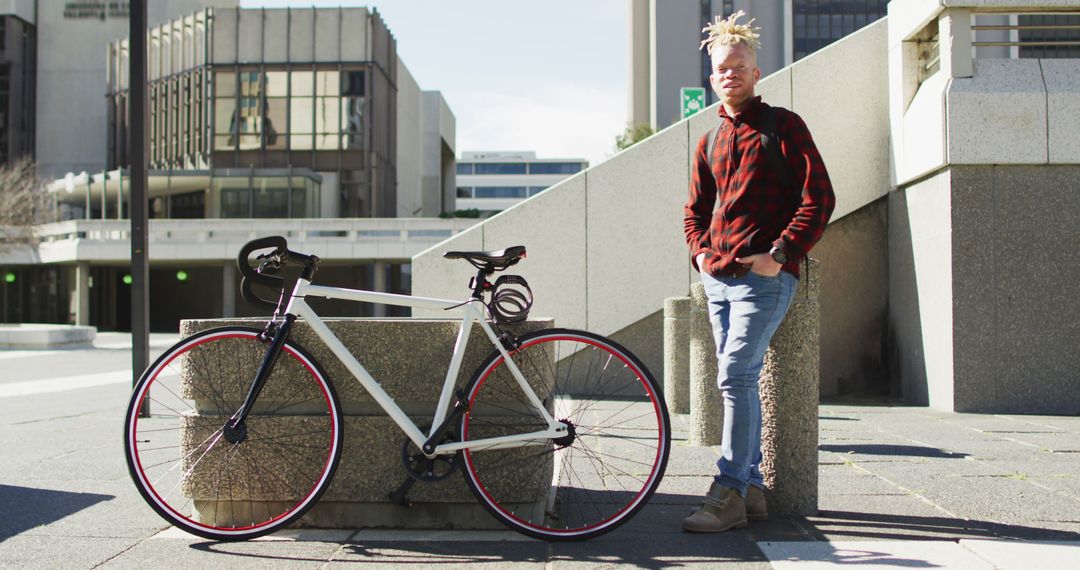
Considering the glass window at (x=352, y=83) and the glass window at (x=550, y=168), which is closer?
the glass window at (x=352, y=83)

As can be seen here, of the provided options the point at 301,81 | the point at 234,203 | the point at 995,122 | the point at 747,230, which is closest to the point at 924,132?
the point at 995,122

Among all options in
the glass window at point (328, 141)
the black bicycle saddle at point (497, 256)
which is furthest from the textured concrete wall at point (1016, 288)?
the glass window at point (328, 141)

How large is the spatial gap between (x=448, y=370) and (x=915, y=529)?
2.11m

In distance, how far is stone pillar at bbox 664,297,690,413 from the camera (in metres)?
7.57

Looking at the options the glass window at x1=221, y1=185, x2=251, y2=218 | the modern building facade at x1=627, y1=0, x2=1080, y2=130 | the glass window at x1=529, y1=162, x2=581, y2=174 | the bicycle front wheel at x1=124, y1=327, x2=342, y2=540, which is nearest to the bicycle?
the bicycle front wheel at x1=124, y1=327, x2=342, y2=540

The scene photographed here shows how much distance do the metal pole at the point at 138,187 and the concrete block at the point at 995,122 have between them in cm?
711

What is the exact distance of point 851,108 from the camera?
980 centimetres

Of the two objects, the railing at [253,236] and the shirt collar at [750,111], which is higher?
the railing at [253,236]

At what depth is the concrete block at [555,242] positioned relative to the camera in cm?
1006

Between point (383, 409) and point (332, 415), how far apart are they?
23cm

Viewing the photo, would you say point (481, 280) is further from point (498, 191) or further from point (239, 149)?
point (498, 191)

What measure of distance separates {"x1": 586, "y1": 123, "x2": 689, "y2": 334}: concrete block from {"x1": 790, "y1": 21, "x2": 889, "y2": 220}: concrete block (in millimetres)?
1412

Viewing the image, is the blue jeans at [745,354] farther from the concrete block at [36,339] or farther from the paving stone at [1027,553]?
the concrete block at [36,339]

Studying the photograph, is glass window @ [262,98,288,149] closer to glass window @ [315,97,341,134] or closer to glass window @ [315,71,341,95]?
glass window @ [315,97,341,134]
